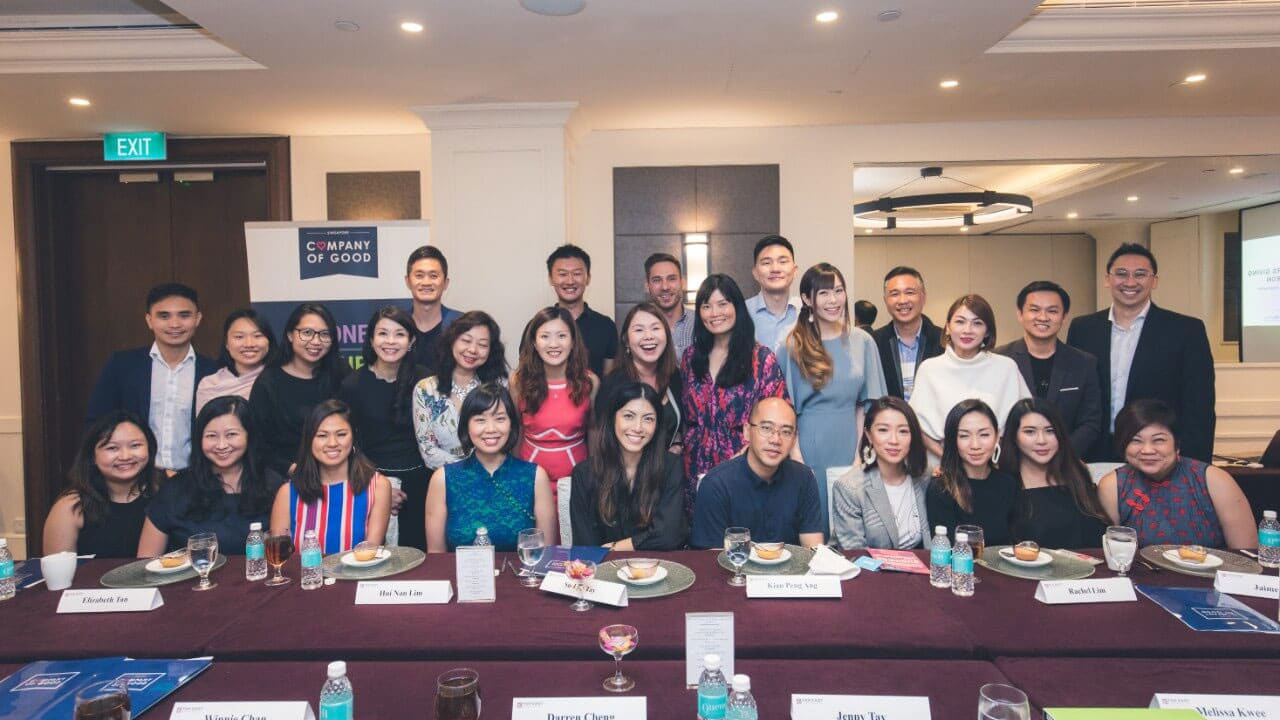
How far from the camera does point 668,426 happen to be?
297 cm

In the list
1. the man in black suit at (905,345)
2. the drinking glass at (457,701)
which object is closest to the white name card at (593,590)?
the drinking glass at (457,701)

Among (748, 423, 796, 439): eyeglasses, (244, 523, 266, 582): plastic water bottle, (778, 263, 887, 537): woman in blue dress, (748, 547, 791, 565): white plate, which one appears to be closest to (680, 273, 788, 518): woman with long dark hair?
(778, 263, 887, 537): woman in blue dress

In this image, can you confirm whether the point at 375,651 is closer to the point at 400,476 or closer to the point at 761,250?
the point at 400,476

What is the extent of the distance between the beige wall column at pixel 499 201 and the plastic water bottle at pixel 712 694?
376cm

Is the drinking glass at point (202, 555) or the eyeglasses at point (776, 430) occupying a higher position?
the eyeglasses at point (776, 430)

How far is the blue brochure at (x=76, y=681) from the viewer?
4.33ft

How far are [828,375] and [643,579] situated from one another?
4.91 ft

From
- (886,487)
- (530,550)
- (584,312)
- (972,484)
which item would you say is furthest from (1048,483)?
(584,312)

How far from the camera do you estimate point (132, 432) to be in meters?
2.44

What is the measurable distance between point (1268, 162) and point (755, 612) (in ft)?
24.3

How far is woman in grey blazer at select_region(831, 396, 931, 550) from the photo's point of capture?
8.26ft

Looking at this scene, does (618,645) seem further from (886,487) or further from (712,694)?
(886,487)

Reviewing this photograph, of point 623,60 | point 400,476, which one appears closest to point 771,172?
point 623,60

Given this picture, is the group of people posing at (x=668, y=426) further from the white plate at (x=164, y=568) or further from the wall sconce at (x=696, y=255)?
the wall sconce at (x=696, y=255)
